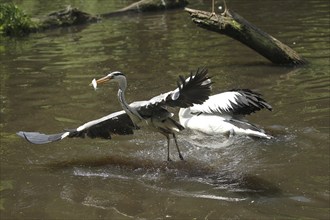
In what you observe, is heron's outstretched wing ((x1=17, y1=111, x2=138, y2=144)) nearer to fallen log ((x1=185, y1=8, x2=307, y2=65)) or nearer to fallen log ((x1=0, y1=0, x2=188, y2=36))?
fallen log ((x1=185, y1=8, x2=307, y2=65))

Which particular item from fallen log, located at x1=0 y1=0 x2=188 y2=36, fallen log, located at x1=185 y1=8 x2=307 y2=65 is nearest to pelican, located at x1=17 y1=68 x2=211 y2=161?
fallen log, located at x1=185 y1=8 x2=307 y2=65

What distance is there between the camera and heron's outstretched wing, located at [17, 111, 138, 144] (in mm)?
5930

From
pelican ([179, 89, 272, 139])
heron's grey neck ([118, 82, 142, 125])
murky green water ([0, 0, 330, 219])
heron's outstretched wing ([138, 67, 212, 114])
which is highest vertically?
heron's outstretched wing ([138, 67, 212, 114])

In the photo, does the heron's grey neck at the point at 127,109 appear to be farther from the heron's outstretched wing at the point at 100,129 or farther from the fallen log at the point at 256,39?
the fallen log at the point at 256,39

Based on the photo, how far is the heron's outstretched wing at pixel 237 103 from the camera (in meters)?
6.09

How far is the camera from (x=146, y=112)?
5680 millimetres

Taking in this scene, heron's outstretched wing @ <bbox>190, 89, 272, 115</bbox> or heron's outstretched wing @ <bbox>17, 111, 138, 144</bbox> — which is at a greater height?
heron's outstretched wing @ <bbox>190, 89, 272, 115</bbox>

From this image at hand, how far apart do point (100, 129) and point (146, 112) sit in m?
0.73

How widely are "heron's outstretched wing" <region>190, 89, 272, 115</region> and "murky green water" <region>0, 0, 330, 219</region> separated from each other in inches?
13.9

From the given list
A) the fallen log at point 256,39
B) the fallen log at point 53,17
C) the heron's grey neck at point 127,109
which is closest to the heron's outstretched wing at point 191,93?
the heron's grey neck at point 127,109

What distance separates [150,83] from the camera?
8820mm

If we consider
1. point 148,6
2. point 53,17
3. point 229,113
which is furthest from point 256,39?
point 148,6

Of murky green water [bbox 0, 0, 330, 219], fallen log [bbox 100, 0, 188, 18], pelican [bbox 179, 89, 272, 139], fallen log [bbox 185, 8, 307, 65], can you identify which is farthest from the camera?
fallen log [bbox 100, 0, 188, 18]

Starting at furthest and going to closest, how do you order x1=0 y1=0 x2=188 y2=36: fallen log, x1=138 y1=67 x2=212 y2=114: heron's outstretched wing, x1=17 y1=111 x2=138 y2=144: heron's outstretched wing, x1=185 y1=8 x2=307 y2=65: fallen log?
x1=0 y1=0 x2=188 y2=36: fallen log → x1=185 y1=8 x2=307 y2=65: fallen log → x1=17 y1=111 x2=138 y2=144: heron's outstretched wing → x1=138 y1=67 x2=212 y2=114: heron's outstretched wing
